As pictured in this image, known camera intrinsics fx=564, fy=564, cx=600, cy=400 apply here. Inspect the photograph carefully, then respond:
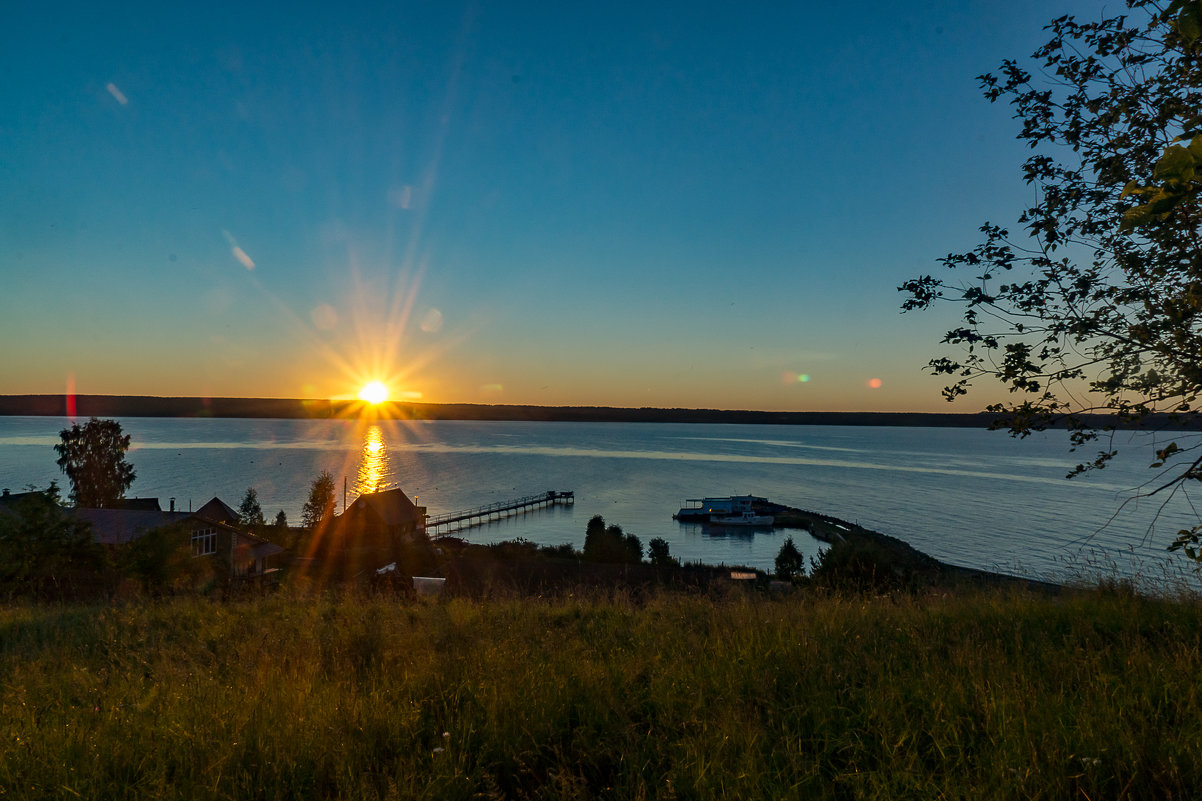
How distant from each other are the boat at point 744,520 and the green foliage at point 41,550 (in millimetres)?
62099

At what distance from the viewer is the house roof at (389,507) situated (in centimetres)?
4556

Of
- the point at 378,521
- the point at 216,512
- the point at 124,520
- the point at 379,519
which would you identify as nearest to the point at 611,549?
the point at 379,519

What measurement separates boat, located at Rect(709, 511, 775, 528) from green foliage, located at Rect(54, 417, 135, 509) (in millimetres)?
62234

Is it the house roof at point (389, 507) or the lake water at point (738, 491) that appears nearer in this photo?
the house roof at point (389, 507)

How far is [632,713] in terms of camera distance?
4.00 metres

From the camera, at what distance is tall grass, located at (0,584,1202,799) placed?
3115 millimetres

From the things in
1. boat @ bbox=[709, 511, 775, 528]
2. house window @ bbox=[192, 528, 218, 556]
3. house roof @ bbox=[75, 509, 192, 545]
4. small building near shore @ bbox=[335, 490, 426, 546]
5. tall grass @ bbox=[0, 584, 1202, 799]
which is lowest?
boat @ bbox=[709, 511, 775, 528]

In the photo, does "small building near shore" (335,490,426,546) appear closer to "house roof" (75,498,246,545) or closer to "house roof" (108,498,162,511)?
Result: "house roof" (75,498,246,545)

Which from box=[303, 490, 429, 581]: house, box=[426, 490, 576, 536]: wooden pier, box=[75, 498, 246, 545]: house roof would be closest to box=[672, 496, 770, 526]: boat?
box=[426, 490, 576, 536]: wooden pier

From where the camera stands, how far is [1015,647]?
4.91 meters

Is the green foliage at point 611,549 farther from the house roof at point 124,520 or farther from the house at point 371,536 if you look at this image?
the house roof at point 124,520

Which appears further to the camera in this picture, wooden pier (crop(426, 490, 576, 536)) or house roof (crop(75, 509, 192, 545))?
wooden pier (crop(426, 490, 576, 536))

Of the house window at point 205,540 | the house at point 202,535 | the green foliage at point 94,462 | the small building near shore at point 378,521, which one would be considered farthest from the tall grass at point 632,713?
the green foliage at point 94,462

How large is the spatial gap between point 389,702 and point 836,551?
17.7 meters
